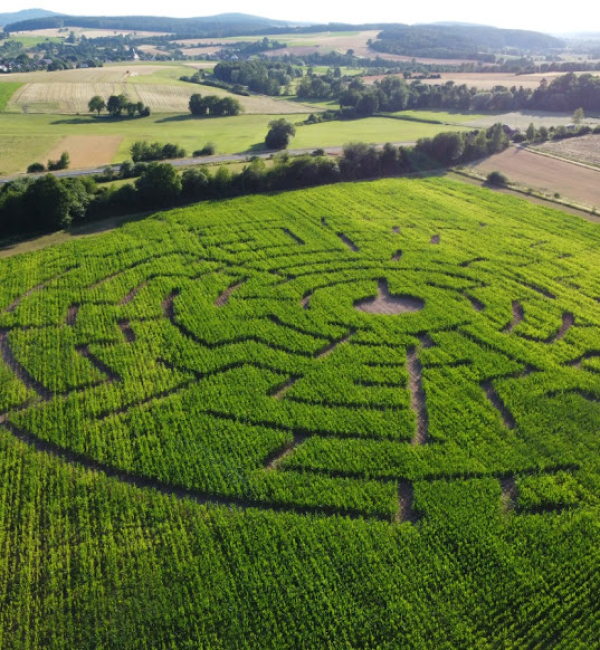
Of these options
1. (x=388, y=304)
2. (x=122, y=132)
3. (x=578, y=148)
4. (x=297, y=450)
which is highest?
(x=122, y=132)

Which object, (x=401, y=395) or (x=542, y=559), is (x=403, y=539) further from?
(x=401, y=395)

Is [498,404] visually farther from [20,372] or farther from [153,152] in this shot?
[153,152]

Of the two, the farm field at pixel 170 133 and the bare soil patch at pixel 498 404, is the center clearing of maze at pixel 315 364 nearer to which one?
the bare soil patch at pixel 498 404

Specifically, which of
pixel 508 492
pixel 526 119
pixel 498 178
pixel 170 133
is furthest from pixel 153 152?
pixel 526 119

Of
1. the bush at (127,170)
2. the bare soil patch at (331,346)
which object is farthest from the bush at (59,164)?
the bare soil patch at (331,346)

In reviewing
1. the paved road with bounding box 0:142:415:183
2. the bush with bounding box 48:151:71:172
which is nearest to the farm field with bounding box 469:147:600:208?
the paved road with bounding box 0:142:415:183

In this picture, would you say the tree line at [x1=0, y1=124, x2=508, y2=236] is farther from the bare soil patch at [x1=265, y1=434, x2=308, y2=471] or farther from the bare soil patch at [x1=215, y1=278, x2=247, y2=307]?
the bare soil patch at [x1=265, y1=434, x2=308, y2=471]
